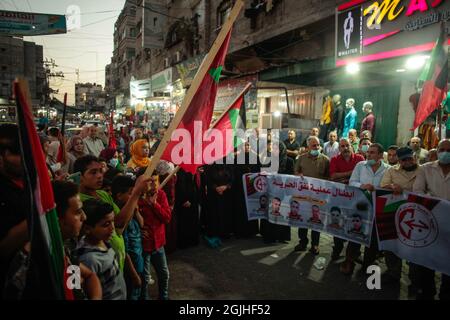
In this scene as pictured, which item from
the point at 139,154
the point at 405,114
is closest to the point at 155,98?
the point at 405,114

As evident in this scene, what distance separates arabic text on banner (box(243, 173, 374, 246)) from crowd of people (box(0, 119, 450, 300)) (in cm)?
25

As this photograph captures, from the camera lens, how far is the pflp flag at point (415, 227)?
13.0 feet

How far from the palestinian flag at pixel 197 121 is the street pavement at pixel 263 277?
2.04 meters

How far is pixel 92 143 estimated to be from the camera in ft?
27.0

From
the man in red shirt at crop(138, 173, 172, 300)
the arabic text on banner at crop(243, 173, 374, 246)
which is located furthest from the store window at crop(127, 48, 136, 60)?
the man in red shirt at crop(138, 173, 172, 300)

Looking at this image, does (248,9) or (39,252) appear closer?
(39,252)

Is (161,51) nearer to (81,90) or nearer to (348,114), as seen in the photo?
(348,114)

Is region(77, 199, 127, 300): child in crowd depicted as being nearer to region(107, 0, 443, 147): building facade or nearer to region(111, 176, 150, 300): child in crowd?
region(111, 176, 150, 300): child in crowd

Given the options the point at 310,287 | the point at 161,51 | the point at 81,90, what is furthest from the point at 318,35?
the point at 81,90

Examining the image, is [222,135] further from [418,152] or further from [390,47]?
[390,47]

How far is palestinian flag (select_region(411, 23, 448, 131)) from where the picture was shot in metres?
5.02

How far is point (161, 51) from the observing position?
28.8 meters

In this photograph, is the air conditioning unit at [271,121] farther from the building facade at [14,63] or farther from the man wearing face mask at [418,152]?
the building facade at [14,63]
